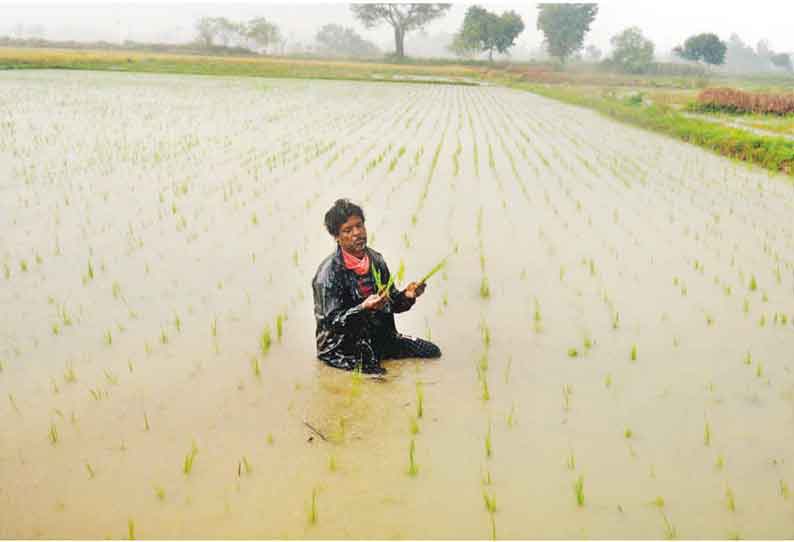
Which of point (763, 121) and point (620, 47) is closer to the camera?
point (763, 121)

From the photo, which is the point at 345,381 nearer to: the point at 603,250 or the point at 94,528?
the point at 94,528

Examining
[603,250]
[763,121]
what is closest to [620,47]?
[763,121]

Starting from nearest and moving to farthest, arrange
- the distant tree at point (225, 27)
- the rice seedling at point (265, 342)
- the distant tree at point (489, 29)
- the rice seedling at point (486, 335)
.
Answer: the rice seedling at point (265, 342) → the rice seedling at point (486, 335) → the distant tree at point (489, 29) → the distant tree at point (225, 27)

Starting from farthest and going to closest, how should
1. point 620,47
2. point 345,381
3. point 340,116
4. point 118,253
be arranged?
point 620,47
point 340,116
point 118,253
point 345,381

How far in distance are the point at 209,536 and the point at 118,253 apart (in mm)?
3406

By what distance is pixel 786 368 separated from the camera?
3215mm

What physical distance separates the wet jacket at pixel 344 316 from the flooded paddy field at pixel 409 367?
12cm

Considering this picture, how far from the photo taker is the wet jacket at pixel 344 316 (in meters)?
3.04

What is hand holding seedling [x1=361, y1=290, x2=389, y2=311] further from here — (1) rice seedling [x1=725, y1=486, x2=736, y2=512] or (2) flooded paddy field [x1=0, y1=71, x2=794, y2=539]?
(1) rice seedling [x1=725, y1=486, x2=736, y2=512]

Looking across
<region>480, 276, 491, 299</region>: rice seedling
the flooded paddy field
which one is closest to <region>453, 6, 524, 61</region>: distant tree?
the flooded paddy field

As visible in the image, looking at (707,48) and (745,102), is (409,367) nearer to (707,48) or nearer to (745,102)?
(745,102)

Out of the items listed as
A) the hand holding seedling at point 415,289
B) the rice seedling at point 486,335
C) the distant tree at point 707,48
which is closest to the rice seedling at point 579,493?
the hand holding seedling at point 415,289

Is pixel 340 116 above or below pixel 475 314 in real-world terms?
above

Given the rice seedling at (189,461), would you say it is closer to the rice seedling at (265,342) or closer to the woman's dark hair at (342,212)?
the rice seedling at (265,342)
